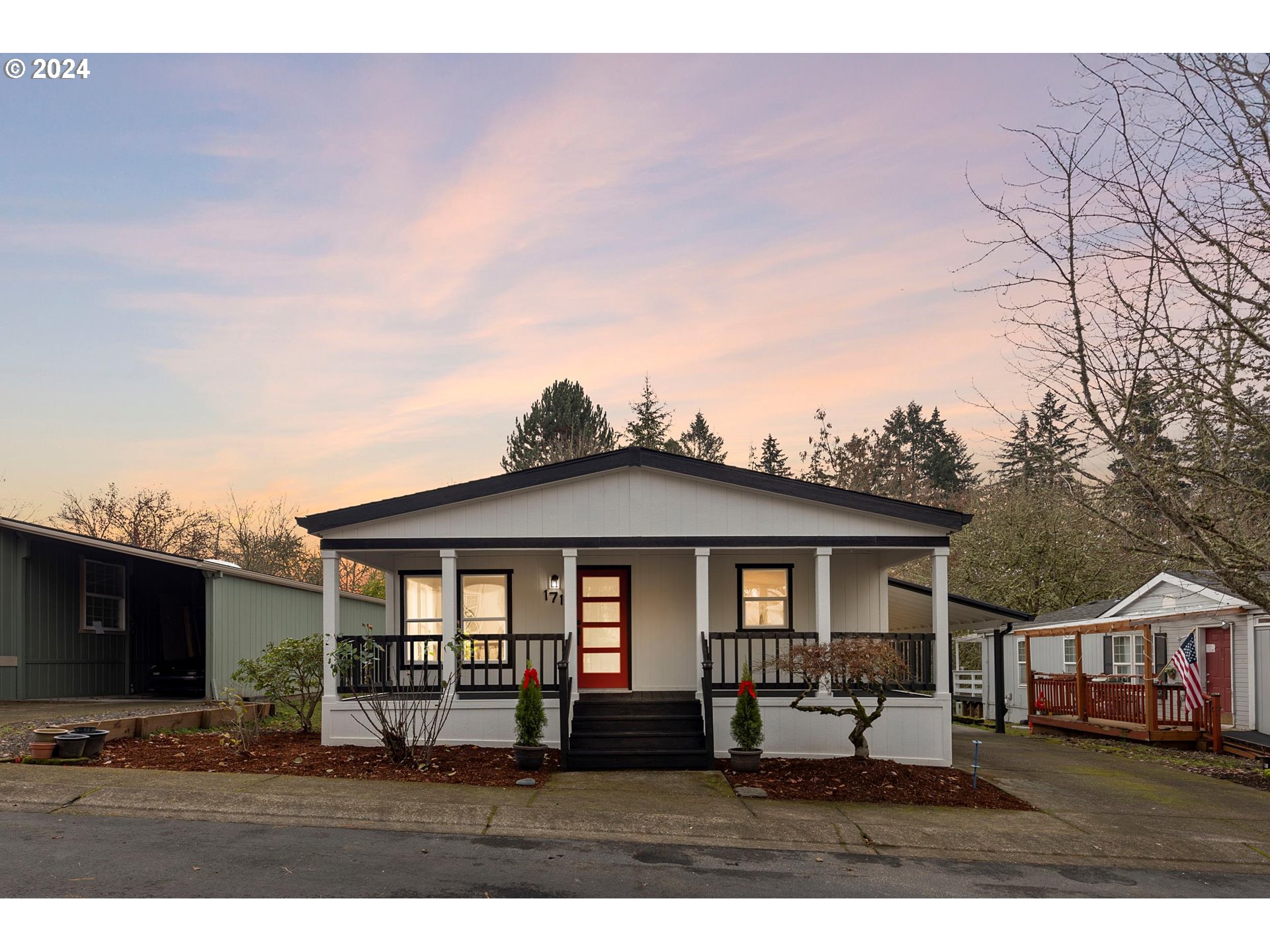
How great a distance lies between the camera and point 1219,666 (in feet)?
64.7

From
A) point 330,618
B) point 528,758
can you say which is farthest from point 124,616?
point 528,758

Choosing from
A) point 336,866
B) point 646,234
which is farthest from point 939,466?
point 336,866

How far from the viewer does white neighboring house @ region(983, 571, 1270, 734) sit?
18.2 metres

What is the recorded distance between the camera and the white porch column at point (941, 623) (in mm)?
13742

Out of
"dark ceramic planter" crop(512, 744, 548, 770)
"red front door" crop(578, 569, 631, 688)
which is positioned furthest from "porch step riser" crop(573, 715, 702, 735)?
"red front door" crop(578, 569, 631, 688)

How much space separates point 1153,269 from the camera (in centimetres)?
998

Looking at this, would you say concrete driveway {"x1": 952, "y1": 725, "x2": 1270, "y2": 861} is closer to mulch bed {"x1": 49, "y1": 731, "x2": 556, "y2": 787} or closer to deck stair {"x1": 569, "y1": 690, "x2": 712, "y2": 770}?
deck stair {"x1": 569, "y1": 690, "x2": 712, "y2": 770}

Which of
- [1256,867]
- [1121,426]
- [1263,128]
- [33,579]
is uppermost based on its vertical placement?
[1263,128]

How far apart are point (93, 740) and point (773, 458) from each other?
4878 cm

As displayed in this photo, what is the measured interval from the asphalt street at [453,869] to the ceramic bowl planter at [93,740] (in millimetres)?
2984

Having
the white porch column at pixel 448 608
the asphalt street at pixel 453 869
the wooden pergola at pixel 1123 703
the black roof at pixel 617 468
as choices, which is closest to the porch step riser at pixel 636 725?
the white porch column at pixel 448 608

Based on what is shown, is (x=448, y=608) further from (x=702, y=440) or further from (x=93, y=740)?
(x=702, y=440)

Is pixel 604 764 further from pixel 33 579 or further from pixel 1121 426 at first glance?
pixel 33 579

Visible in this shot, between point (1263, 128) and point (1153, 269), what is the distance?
4.94 feet
